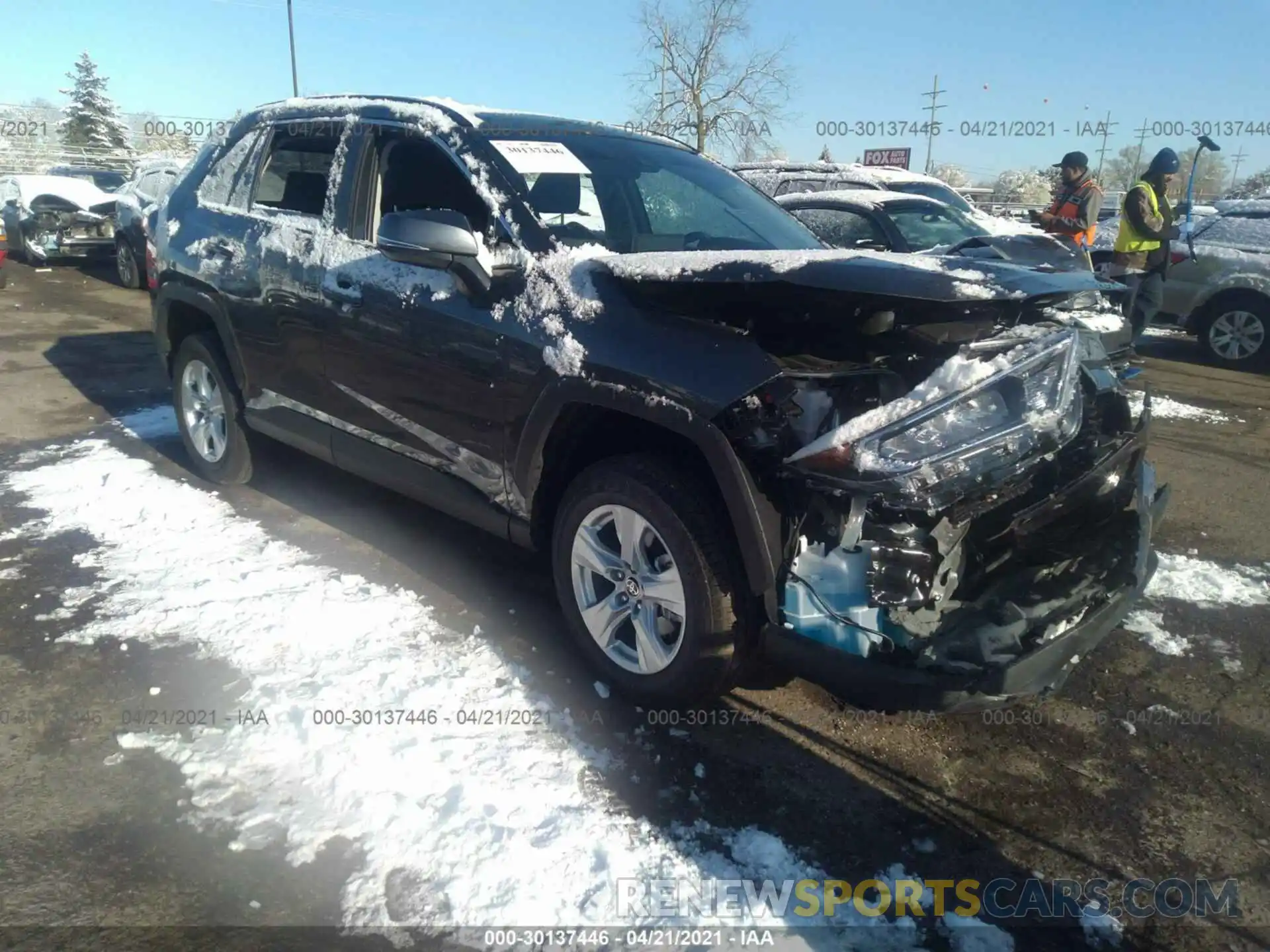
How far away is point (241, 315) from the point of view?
437cm

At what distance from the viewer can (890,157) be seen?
31391mm

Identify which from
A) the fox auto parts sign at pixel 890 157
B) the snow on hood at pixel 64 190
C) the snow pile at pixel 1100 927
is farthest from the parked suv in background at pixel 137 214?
the fox auto parts sign at pixel 890 157

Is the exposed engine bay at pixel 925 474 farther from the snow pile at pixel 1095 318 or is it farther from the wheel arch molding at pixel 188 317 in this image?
the wheel arch molding at pixel 188 317

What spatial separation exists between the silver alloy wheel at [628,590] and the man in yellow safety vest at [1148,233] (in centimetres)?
631

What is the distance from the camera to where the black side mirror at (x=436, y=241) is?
9.83 ft

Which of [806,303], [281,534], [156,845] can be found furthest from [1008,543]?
[281,534]

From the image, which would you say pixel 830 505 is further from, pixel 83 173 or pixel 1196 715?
pixel 83 173

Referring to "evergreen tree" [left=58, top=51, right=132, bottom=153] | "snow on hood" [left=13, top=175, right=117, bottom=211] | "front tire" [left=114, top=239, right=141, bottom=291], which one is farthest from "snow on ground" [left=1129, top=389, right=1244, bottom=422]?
"evergreen tree" [left=58, top=51, right=132, bottom=153]

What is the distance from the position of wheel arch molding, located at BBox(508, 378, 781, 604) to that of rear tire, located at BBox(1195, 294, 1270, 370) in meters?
8.33

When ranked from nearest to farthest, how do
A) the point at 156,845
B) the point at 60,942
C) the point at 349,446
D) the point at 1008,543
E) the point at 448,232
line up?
the point at 60,942, the point at 156,845, the point at 1008,543, the point at 448,232, the point at 349,446

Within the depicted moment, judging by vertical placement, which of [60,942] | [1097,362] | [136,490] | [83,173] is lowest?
[60,942]

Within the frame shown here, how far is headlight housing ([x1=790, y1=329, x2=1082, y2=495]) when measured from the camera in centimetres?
230

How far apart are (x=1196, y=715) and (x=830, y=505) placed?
1697 mm

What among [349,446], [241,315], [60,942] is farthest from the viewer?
[241,315]
